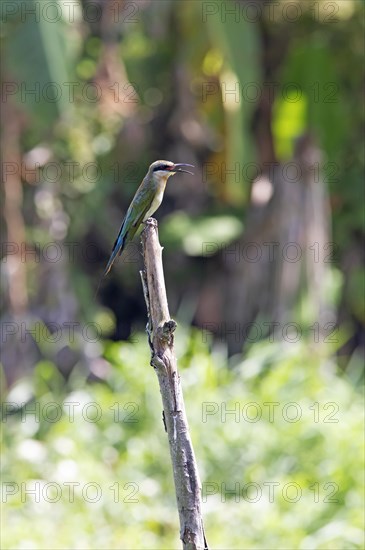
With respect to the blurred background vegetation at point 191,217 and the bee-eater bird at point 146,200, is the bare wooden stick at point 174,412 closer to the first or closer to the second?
the bee-eater bird at point 146,200

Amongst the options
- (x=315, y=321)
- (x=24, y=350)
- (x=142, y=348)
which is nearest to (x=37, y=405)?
(x=142, y=348)

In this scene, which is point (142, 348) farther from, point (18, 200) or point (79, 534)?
point (18, 200)

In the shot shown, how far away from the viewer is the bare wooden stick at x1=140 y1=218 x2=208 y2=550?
3.14 meters

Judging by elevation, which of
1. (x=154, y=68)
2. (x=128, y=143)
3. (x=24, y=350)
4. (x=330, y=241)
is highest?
(x=154, y=68)

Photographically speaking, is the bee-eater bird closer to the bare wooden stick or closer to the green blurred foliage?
the bare wooden stick

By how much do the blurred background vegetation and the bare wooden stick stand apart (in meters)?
3.46

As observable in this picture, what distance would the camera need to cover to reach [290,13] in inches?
451

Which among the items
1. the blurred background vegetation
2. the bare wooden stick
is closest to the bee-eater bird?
the bare wooden stick

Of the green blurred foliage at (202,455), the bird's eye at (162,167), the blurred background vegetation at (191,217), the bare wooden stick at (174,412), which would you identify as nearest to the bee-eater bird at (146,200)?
the bird's eye at (162,167)

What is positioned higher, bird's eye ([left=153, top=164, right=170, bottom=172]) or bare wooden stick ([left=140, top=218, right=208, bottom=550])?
bird's eye ([left=153, top=164, right=170, bottom=172])

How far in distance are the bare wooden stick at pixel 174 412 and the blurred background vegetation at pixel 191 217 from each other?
3.46 m

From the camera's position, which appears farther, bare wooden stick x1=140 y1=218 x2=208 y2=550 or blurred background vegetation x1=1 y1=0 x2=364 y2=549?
blurred background vegetation x1=1 y1=0 x2=364 y2=549

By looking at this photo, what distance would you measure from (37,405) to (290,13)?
581 cm

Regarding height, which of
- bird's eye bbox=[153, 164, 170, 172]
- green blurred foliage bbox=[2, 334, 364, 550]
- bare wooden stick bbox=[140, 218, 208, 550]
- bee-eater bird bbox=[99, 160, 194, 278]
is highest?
bird's eye bbox=[153, 164, 170, 172]
